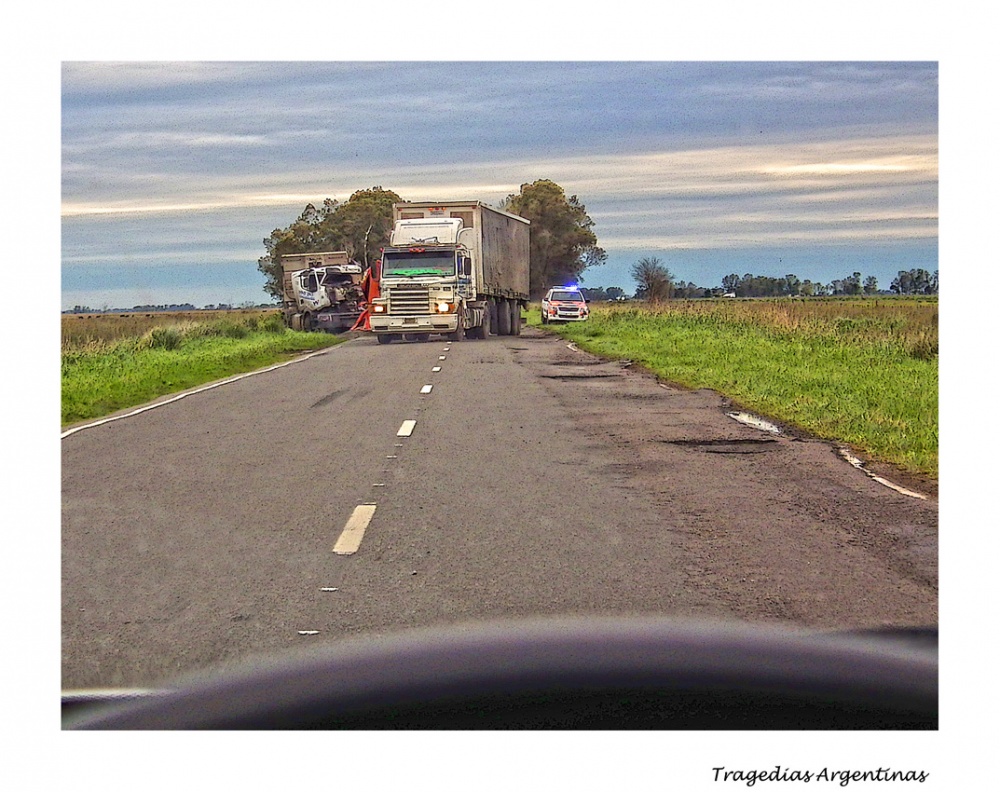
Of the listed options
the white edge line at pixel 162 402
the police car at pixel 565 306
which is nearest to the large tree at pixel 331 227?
the police car at pixel 565 306

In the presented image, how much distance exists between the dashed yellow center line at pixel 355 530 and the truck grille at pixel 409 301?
3169cm

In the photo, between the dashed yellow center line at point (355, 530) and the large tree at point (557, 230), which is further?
the large tree at point (557, 230)

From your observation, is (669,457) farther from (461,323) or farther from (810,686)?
(461,323)

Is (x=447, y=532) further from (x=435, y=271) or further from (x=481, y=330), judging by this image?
(x=481, y=330)

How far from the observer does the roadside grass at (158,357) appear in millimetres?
20344

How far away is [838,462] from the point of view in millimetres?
11609

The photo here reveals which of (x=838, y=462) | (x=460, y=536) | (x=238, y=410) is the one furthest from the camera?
(x=238, y=410)

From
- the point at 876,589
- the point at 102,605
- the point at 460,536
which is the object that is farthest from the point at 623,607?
the point at 102,605

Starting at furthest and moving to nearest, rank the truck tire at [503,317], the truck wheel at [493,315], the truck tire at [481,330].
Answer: the truck tire at [503,317] → the truck wheel at [493,315] → the truck tire at [481,330]

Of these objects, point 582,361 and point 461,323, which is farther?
point 461,323

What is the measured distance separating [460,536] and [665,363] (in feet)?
62.8

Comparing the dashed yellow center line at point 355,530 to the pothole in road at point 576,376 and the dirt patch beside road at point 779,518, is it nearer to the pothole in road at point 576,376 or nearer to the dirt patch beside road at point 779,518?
the dirt patch beside road at point 779,518

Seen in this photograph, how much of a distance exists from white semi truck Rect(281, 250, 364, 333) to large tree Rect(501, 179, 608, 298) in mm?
47378

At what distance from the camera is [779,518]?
29.1ft
